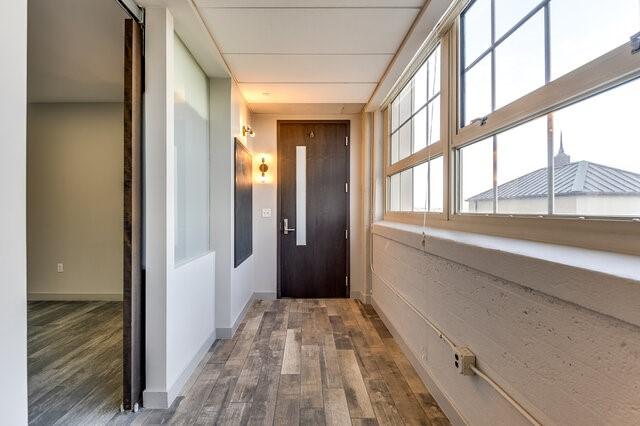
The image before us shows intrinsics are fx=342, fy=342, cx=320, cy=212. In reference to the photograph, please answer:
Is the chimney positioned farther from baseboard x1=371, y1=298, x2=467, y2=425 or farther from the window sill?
baseboard x1=371, y1=298, x2=467, y2=425

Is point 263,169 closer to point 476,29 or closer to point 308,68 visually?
point 308,68

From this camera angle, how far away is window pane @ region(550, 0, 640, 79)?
105 centimetres

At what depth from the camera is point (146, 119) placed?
2.03 m

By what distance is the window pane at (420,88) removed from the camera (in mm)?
2775

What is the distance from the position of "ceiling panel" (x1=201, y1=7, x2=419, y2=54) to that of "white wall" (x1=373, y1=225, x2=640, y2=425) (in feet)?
4.66

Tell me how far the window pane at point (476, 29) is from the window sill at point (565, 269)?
3.51ft

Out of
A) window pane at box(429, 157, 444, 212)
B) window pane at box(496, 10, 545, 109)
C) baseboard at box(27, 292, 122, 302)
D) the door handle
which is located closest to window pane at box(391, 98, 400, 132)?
window pane at box(429, 157, 444, 212)

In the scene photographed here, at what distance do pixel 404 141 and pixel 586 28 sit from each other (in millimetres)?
2197

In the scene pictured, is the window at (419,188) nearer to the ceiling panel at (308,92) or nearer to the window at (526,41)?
the window at (526,41)

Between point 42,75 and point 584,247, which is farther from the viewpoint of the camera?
point 42,75

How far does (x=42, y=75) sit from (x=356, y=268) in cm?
408

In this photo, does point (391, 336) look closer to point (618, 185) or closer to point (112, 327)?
point (618, 185)

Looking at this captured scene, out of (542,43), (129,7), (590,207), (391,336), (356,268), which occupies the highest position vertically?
(129,7)

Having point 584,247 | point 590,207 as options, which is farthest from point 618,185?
point 584,247
